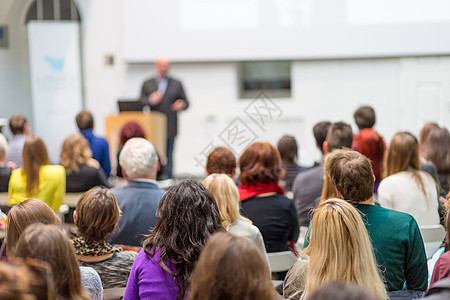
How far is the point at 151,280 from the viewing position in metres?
2.04

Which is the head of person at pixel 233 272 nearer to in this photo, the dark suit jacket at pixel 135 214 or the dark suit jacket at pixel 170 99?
the dark suit jacket at pixel 135 214

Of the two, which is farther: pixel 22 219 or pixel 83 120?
pixel 83 120

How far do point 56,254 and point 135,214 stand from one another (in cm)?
165

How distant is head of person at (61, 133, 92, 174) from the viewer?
14.8 feet

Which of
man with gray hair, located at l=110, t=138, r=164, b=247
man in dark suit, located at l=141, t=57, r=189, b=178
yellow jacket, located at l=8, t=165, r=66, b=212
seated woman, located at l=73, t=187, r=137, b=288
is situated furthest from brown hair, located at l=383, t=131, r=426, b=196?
man in dark suit, located at l=141, t=57, r=189, b=178

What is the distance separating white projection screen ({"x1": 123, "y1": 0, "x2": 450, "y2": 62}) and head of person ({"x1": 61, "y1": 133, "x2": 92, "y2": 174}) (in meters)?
4.82

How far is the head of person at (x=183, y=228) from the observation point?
A: 2016 mm

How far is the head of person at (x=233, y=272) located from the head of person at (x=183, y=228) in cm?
60

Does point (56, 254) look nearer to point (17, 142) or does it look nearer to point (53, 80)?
point (17, 142)

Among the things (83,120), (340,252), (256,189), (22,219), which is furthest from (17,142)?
(340,252)

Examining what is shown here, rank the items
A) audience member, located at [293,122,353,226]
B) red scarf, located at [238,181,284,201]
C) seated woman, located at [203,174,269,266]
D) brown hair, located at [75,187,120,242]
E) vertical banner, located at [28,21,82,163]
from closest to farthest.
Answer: brown hair, located at [75,187,120,242]
seated woman, located at [203,174,269,266]
red scarf, located at [238,181,284,201]
audience member, located at [293,122,353,226]
vertical banner, located at [28,21,82,163]

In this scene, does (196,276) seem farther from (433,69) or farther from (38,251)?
(433,69)

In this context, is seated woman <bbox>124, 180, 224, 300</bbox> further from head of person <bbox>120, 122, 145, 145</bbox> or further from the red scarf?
head of person <bbox>120, 122, 145, 145</bbox>

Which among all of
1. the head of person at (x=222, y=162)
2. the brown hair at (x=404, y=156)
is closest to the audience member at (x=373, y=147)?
the brown hair at (x=404, y=156)
